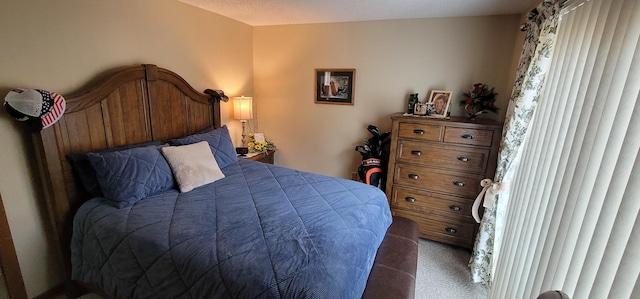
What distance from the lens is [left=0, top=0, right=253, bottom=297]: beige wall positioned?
5.10ft

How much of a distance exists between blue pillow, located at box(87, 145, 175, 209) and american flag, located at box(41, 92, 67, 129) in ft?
0.90

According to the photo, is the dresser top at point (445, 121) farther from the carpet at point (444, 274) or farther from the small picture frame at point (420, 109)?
the carpet at point (444, 274)

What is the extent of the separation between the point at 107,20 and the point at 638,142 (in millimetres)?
3010

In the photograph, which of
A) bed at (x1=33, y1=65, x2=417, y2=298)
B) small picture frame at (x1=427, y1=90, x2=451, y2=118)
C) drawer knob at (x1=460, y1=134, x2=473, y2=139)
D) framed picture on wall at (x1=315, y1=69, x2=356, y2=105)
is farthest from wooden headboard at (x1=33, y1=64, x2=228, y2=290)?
drawer knob at (x1=460, y1=134, x2=473, y2=139)

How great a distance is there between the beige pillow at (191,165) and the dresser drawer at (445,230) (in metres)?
1.93

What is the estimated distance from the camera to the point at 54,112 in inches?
62.6

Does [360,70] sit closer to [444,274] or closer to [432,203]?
[432,203]

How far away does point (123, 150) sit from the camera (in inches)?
76.1

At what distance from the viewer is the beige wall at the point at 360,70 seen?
8.70 feet

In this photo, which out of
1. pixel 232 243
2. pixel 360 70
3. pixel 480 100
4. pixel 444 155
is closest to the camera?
pixel 232 243

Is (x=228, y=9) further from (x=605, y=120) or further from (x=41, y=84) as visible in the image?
(x=605, y=120)

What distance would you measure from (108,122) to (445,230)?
3.08 meters

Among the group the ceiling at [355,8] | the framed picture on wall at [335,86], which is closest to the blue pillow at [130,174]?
the ceiling at [355,8]

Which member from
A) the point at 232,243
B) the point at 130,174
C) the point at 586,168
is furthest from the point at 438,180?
the point at 130,174
